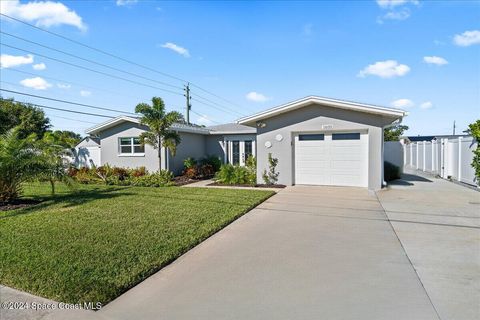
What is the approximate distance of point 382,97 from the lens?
2033 centimetres

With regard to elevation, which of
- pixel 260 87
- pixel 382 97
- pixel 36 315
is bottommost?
pixel 36 315

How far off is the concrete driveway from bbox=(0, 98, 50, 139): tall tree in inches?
1168

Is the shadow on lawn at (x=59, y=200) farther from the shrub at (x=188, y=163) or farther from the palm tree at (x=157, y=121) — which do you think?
the shrub at (x=188, y=163)

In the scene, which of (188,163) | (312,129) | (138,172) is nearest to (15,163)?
(138,172)

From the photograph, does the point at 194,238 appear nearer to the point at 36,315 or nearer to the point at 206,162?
A: the point at 36,315

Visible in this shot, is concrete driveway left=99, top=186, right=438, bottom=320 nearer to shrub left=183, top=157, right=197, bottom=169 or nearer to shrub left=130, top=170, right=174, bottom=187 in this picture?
shrub left=130, top=170, right=174, bottom=187

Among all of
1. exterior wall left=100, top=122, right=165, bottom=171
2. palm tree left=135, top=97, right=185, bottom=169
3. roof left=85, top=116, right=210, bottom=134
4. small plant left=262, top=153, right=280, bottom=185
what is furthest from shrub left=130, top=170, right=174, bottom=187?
small plant left=262, top=153, right=280, bottom=185

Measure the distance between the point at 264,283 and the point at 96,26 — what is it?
1315 cm

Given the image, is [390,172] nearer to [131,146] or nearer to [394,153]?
[394,153]

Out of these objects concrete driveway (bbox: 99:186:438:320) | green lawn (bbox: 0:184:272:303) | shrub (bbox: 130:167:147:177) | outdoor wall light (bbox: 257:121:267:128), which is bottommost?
concrete driveway (bbox: 99:186:438:320)

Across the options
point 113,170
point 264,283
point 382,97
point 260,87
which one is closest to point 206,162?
point 113,170

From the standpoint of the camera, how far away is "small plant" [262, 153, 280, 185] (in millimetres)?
12953

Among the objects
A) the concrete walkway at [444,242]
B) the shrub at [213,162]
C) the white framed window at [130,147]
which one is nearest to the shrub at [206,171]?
the shrub at [213,162]

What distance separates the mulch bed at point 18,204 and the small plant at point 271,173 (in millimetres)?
8706
